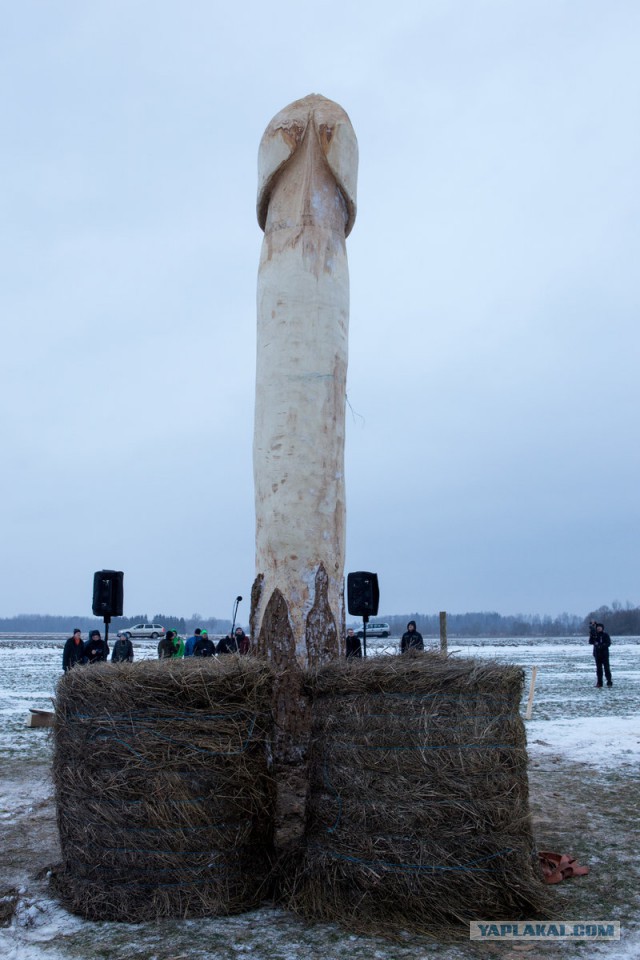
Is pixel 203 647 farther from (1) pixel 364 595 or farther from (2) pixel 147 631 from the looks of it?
(2) pixel 147 631

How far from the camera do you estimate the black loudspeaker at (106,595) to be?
10719 mm

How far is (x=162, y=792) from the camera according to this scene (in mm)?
3697

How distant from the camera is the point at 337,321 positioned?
627 centimetres

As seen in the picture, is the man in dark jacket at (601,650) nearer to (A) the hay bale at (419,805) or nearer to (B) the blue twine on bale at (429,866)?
(A) the hay bale at (419,805)

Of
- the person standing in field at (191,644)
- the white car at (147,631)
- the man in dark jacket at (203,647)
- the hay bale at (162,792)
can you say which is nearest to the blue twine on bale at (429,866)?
the hay bale at (162,792)

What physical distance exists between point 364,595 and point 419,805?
19.2 feet

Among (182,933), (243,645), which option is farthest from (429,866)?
(243,645)

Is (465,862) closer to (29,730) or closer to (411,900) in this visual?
(411,900)

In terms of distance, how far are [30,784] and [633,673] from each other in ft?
63.6

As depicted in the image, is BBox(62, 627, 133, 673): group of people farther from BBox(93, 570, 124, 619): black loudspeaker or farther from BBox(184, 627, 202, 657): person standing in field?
BBox(184, 627, 202, 657): person standing in field

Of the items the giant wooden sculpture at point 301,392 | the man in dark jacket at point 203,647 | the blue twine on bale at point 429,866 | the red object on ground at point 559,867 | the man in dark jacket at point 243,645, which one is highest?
the giant wooden sculpture at point 301,392

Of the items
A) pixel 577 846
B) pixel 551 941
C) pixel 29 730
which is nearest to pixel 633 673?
pixel 29 730

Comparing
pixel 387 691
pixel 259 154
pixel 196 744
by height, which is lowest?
pixel 196 744

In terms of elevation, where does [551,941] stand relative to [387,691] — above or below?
below
